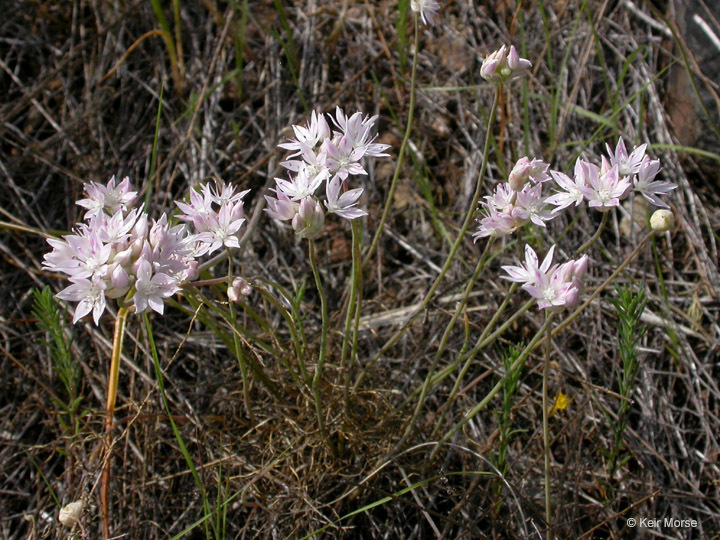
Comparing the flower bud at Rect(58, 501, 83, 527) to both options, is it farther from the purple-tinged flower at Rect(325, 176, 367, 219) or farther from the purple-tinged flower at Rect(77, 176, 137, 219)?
the purple-tinged flower at Rect(325, 176, 367, 219)

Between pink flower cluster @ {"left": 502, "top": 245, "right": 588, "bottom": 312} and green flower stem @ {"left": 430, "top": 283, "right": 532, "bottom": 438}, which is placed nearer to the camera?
pink flower cluster @ {"left": 502, "top": 245, "right": 588, "bottom": 312}

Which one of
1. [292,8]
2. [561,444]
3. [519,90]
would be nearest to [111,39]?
[292,8]

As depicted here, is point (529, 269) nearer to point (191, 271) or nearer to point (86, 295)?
point (191, 271)

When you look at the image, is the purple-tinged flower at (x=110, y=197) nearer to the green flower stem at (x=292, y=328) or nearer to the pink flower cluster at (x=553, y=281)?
the green flower stem at (x=292, y=328)

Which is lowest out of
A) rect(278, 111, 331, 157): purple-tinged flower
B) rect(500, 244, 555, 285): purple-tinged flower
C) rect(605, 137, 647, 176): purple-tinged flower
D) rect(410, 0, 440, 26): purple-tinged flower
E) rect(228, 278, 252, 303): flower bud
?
rect(228, 278, 252, 303): flower bud

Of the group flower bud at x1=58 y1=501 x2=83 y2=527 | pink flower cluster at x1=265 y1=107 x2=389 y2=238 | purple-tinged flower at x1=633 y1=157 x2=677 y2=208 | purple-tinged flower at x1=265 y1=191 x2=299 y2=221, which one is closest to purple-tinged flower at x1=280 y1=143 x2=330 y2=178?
pink flower cluster at x1=265 y1=107 x2=389 y2=238

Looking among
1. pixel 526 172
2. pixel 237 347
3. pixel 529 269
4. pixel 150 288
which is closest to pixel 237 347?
pixel 237 347

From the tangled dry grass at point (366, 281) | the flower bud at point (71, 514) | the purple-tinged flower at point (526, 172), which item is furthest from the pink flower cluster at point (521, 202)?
the flower bud at point (71, 514)
